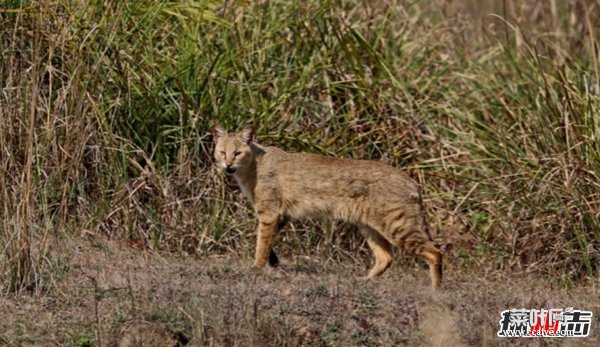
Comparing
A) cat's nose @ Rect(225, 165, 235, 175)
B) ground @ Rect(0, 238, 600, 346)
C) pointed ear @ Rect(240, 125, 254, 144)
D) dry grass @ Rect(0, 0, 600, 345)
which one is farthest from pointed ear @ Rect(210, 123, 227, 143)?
ground @ Rect(0, 238, 600, 346)

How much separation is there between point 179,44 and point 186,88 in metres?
0.43

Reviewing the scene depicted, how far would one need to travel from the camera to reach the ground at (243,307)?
7.25 metres

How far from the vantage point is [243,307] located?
755 centimetres

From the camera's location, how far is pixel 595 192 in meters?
9.87

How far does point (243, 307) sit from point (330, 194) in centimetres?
190

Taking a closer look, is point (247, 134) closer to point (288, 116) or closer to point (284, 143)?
point (284, 143)

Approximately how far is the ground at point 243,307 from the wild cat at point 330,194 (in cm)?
35

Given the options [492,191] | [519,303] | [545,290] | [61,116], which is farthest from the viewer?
[492,191]

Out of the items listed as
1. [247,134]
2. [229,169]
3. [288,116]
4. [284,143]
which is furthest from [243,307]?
[288,116]

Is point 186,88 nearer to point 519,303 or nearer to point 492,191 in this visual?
point 492,191

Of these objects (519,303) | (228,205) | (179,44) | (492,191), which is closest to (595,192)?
(492,191)

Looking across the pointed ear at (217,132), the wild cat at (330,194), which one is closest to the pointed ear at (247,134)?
the wild cat at (330,194)
